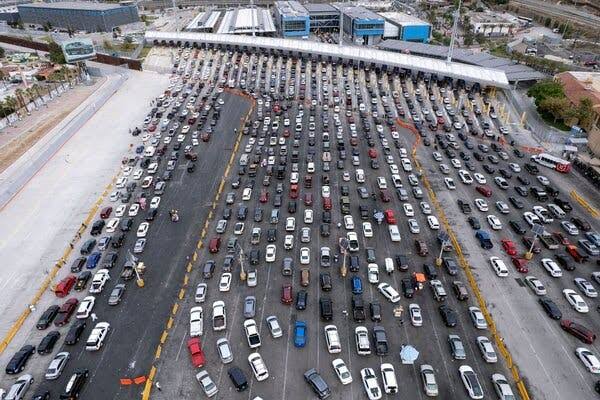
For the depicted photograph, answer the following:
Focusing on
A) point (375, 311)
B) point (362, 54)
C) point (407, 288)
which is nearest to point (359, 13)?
point (362, 54)

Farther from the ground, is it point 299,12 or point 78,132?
point 299,12

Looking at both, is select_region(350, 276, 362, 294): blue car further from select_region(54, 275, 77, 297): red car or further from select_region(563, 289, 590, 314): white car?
select_region(54, 275, 77, 297): red car

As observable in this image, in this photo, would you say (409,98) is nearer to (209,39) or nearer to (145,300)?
(209,39)

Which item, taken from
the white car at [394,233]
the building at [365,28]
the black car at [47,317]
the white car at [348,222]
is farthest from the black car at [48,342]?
the building at [365,28]

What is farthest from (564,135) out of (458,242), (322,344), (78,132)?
(78,132)

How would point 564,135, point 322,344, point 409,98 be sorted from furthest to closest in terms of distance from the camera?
1. point 409,98
2. point 564,135
3. point 322,344

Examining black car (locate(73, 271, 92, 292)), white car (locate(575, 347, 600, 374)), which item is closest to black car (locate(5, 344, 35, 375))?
black car (locate(73, 271, 92, 292))

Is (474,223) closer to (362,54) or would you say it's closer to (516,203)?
(516,203)
